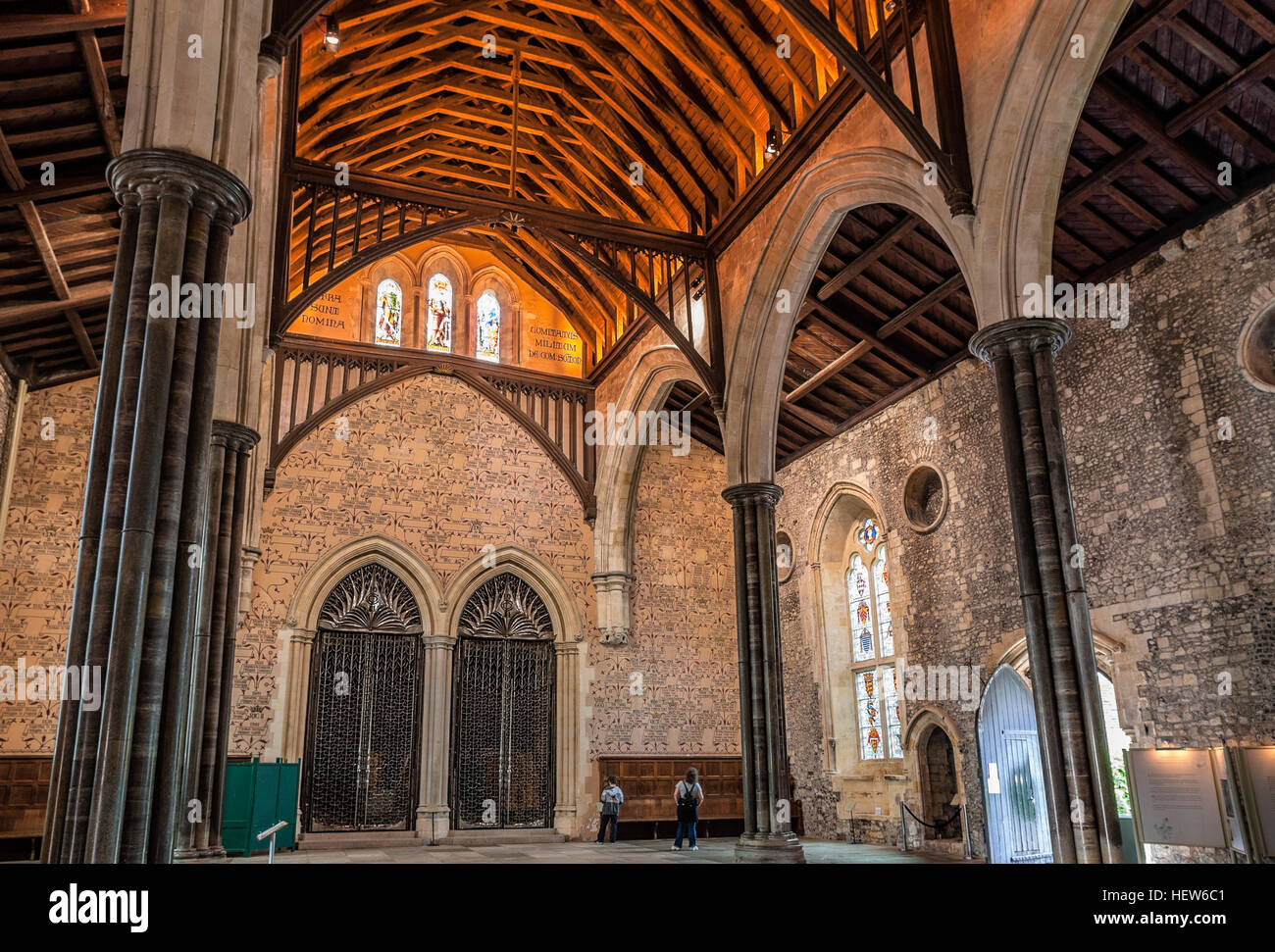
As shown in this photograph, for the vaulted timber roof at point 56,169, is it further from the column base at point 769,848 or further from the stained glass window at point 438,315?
the column base at point 769,848

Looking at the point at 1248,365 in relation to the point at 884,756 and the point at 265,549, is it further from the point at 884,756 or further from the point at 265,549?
the point at 265,549

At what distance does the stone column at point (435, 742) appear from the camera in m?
13.3

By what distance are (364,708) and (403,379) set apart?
201 inches

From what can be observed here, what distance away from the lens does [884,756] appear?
13719 mm

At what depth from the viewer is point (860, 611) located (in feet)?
48.5

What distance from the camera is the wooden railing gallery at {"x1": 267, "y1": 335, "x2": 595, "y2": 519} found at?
45.7ft

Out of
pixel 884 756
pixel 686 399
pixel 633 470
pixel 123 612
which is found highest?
pixel 686 399

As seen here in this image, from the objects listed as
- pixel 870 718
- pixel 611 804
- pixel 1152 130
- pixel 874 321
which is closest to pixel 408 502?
pixel 611 804

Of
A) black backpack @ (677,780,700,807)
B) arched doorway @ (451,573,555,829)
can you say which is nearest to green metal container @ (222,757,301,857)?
arched doorway @ (451,573,555,829)

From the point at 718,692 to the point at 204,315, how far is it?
40.2 ft

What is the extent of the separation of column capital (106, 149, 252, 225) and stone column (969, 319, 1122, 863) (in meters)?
Answer: 5.56

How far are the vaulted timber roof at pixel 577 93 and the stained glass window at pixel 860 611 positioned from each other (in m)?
5.99

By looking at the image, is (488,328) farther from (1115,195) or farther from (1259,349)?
(1259,349)
